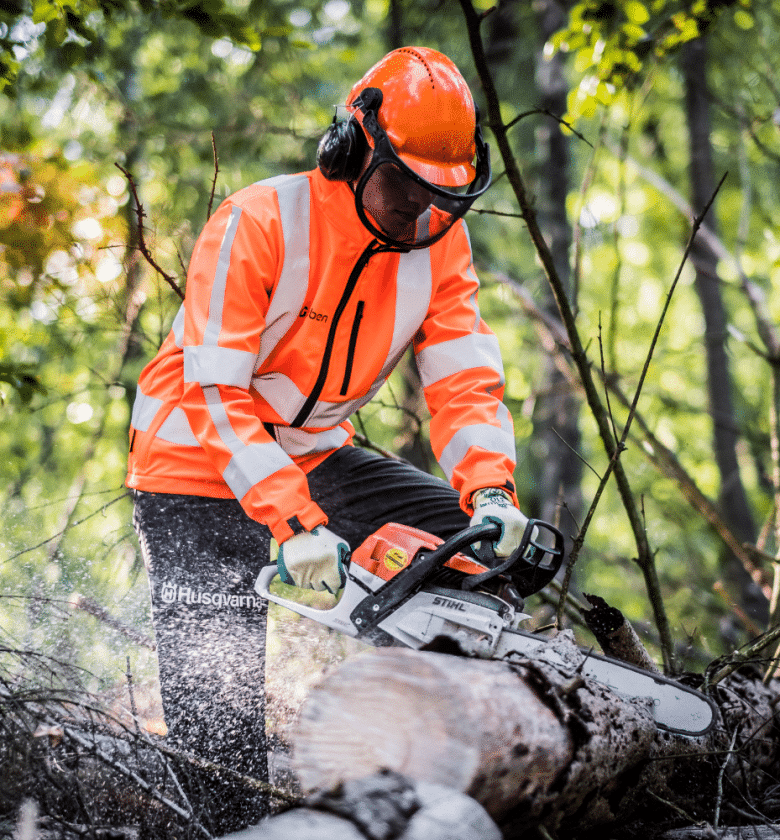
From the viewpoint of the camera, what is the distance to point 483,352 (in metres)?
2.63

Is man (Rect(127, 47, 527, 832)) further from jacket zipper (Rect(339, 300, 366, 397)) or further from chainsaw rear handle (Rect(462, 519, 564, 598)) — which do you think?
chainsaw rear handle (Rect(462, 519, 564, 598))

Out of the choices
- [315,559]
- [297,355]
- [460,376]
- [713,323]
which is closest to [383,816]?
[315,559]

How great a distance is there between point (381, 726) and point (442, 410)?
1442 mm

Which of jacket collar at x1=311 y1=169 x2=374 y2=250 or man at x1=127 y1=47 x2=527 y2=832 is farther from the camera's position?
jacket collar at x1=311 y1=169 x2=374 y2=250

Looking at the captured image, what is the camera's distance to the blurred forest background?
2838mm

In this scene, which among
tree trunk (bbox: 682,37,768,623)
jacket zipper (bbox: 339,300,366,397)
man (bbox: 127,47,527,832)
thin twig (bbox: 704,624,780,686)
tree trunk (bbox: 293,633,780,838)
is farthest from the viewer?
tree trunk (bbox: 682,37,768,623)

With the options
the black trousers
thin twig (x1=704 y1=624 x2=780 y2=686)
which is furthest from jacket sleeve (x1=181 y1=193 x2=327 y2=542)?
thin twig (x1=704 y1=624 x2=780 y2=686)

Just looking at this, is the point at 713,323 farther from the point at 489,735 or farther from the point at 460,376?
the point at 489,735

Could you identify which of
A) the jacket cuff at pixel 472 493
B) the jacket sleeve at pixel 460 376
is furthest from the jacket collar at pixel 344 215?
the jacket cuff at pixel 472 493

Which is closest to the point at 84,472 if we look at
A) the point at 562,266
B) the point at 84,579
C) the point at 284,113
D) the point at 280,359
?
the point at 284,113

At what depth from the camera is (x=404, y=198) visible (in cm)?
225

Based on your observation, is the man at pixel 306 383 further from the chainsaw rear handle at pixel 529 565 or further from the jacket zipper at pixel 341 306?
the chainsaw rear handle at pixel 529 565

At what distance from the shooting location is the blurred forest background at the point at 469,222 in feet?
9.31

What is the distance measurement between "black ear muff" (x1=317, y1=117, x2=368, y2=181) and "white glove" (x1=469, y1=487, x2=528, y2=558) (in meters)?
1.17
